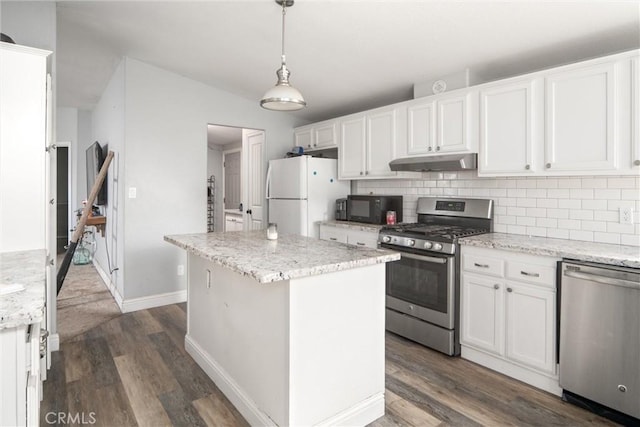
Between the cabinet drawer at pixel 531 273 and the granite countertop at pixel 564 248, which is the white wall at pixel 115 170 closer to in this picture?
the granite countertop at pixel 564 248

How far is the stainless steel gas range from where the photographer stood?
2834mm

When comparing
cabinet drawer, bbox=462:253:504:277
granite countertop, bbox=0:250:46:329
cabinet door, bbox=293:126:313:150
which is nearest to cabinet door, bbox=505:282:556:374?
cabinet drawer, bbox=462:253:504:277

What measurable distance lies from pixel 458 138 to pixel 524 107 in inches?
22.0

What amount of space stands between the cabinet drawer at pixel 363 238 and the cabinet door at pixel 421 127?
0.89 metres

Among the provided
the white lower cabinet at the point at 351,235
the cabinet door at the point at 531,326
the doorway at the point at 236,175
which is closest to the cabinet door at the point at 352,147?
the white lower cabinet at the point at 351,235

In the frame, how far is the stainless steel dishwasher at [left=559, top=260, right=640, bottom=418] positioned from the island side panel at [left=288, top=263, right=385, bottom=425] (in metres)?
1.15

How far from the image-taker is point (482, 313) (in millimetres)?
2688

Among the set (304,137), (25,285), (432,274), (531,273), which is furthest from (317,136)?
(25,285)

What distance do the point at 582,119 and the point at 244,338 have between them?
256 cm

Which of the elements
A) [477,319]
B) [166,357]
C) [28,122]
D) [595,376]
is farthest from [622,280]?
[28,122]

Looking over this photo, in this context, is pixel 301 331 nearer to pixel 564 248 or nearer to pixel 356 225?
pixel 564 248

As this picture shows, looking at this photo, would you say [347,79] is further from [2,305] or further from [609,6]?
[2,305]

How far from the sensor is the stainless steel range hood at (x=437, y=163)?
3.04 metres

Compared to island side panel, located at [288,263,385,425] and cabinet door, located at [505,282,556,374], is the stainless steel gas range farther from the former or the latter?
island side panel, located at [288,263,385,425]
